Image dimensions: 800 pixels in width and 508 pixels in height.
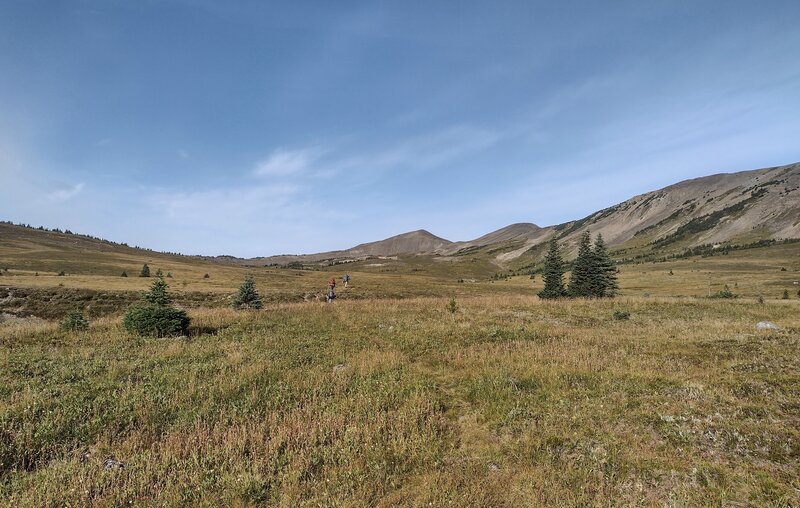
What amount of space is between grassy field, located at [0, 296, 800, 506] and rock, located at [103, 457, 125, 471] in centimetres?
9

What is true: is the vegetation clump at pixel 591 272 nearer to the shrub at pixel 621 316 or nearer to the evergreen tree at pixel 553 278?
the evergreen tree at pixel 553 278

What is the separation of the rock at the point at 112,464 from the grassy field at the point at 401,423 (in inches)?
3.6

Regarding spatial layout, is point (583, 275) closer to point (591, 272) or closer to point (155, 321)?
point (591, 272)

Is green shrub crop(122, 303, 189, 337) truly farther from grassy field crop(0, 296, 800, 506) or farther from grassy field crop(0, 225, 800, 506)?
grassy field crop(0, 296, 800, 506)

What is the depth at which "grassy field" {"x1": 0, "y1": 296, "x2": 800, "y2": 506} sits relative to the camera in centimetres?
567

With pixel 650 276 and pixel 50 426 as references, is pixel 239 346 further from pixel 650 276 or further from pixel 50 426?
pixel 650 276

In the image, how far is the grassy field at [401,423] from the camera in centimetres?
567

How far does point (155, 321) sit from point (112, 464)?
12250mm

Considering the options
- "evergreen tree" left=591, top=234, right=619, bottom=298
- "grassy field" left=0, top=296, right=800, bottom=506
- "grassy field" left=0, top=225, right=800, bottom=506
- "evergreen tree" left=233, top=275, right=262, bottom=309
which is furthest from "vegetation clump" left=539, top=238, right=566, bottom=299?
"evergreen tree" left=233, top=275, right=262, bottom=309

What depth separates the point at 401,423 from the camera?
7.84 metres

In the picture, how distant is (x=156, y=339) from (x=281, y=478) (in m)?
13.0

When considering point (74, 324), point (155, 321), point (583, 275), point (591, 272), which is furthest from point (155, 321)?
point (591, 272)

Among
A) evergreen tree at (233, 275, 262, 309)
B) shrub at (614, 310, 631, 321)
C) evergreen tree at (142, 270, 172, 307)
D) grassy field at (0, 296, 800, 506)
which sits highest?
evergreen tree at (142, 270, 172, 307)

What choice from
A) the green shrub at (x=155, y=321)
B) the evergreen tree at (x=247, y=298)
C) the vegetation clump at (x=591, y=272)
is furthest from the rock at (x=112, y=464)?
the vegetation clump at (x=591, y=272)
